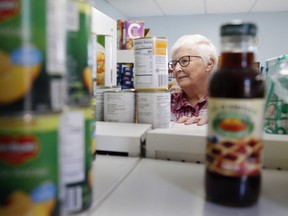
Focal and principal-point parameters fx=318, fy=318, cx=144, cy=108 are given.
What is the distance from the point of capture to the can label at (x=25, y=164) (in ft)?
1.09

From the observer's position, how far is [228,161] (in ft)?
1.56

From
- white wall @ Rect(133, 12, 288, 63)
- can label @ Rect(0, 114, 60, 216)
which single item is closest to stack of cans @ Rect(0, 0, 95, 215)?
can label @ Rect(0, 114, 60, 216)

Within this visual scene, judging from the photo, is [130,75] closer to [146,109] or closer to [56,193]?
[146,109]

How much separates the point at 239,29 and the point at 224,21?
182 inches

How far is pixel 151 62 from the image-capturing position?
3.01 ft

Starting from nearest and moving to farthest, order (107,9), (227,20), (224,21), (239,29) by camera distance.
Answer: (239,29)
(107,9)
(224,21)
(227,20)

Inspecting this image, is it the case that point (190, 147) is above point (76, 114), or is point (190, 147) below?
below

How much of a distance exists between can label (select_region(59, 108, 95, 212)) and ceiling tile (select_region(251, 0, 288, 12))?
459 centimetres

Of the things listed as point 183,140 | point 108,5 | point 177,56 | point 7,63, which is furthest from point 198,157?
point 108,5

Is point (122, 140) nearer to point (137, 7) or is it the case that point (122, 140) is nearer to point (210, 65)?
point (210, 65)

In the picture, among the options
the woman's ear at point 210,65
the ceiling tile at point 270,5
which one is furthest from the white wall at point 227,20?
the woman's ear at point 210,65

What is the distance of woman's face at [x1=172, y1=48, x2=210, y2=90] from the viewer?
2047 millimetres

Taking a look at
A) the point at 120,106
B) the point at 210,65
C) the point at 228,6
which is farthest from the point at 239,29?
the point at 228,6

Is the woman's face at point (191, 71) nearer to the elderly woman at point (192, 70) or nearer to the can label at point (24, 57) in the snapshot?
the elderly woman at point (192, 70)
